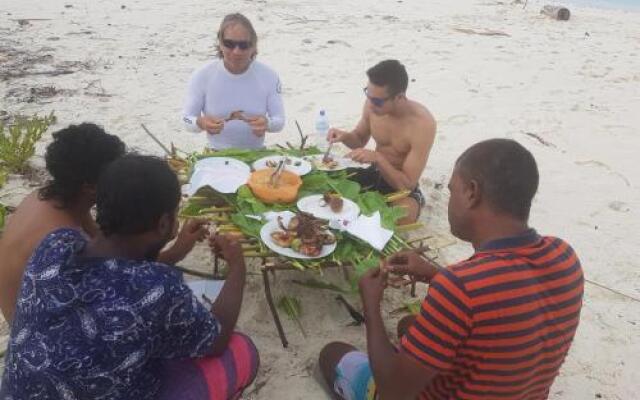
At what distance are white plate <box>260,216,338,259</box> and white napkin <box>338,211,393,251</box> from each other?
0.51 feet

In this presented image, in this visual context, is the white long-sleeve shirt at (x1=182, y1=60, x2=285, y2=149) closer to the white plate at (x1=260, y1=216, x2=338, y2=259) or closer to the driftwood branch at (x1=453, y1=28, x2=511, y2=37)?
the white plate at (x1=260, y1=216, x2=338, y2=259)

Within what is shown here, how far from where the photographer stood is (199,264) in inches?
163

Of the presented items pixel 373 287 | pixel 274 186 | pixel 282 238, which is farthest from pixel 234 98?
pixel 373 287

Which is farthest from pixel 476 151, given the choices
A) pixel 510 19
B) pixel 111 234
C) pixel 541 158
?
pixel 510 19

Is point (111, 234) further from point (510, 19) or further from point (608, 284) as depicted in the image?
point (510, 19)

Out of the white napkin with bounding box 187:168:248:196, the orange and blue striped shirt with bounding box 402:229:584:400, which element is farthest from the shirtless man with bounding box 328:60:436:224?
the orange and blue striped shirt with bounding box 402:229:584:400

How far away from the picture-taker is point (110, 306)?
1.88 meters

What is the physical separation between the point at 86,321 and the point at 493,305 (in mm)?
1419

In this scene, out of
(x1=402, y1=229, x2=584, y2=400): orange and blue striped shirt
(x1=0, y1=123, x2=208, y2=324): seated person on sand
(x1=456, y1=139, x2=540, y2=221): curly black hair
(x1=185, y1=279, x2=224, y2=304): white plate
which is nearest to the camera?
(x1=402, y1=229, x2=584, y2=400): orange and blue striped shirt

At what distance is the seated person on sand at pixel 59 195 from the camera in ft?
7.94

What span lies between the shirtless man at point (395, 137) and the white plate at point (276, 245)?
3.35 feet

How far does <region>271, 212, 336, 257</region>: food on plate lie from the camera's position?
3049 millimetres

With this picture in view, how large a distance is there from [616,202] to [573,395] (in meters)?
2.99

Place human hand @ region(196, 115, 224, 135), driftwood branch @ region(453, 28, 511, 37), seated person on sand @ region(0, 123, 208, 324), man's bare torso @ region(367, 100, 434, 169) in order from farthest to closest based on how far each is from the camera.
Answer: driftwood branch @ region(453, 28, 511, 37)
human hand @ region(196, 115, 224, 135)
man's bare torso @ region(367, 100, 434, 169)
seated person on sand @ region(0, 123, 208, 324)
